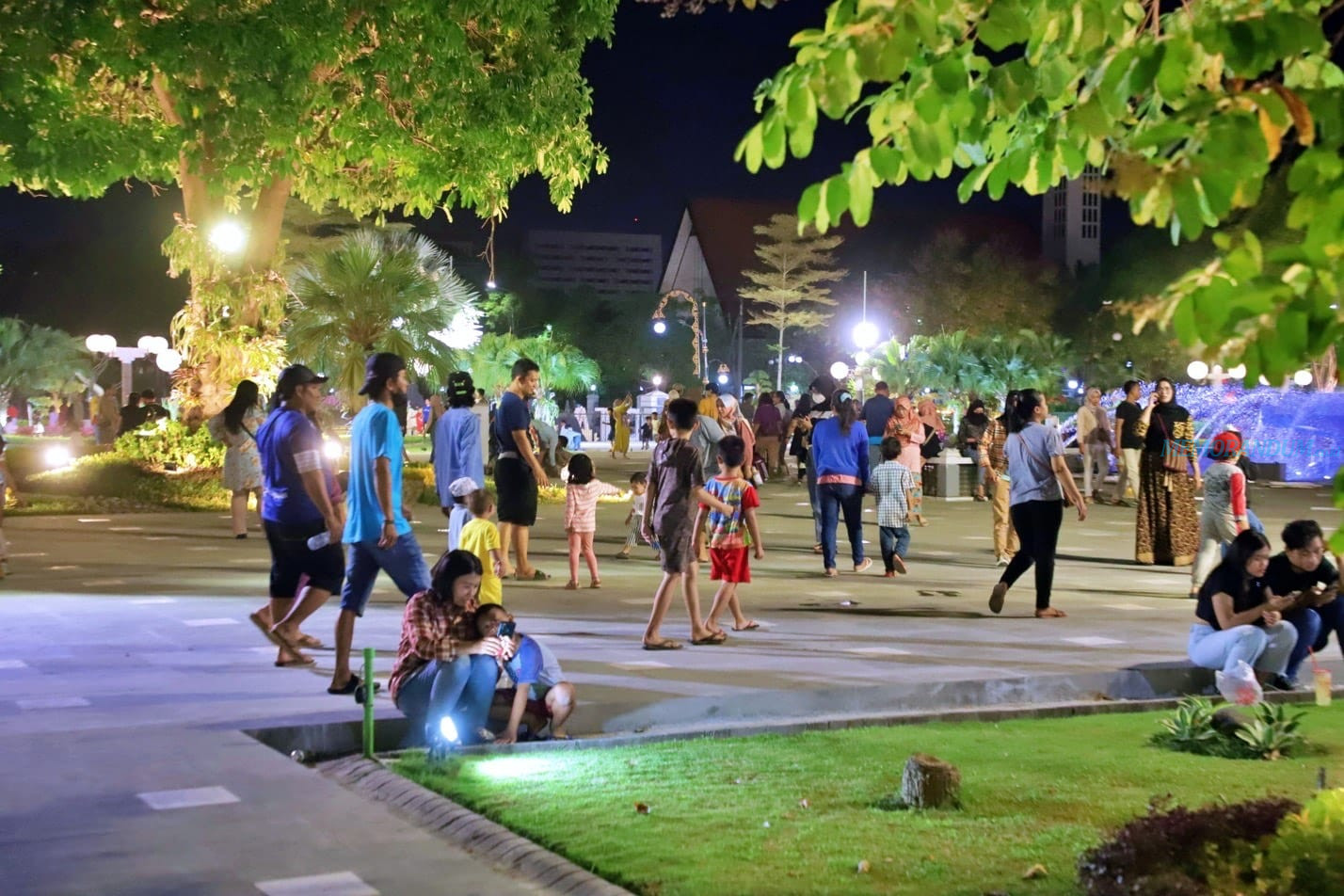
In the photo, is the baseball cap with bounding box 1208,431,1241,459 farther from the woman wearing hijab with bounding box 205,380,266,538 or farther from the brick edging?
the woman wearing hijab with bounding box 205,380,266,538

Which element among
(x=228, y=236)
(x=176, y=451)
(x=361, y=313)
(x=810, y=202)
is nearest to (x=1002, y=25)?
(x=810, y=202)

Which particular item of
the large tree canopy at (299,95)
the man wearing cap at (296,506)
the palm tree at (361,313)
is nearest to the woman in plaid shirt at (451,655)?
the man wearing cap at (296,506)

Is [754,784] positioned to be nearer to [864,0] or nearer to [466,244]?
[864,0]

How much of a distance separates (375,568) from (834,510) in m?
6.60

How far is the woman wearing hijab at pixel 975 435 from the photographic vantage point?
23828mm

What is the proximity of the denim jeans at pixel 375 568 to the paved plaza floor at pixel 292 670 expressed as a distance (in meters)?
0.63

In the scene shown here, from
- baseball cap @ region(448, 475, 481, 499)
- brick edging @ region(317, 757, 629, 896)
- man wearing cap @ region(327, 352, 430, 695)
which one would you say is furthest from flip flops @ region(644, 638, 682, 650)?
brick edging @ region(317, 757, 629, 896)

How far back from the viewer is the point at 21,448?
2809 centimetres

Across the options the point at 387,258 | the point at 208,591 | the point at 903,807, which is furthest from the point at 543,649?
the point at 387,258

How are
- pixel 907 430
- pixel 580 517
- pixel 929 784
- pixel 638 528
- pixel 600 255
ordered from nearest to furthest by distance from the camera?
pixel 929 784, pixel 580 517, pixel 638 528, pixel 907 430, pixel 600 255

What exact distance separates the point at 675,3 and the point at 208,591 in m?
8.74

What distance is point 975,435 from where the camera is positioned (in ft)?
79.0

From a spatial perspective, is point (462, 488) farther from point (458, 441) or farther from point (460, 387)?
point (460, 387)

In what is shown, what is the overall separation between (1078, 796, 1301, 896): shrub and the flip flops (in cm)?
524
